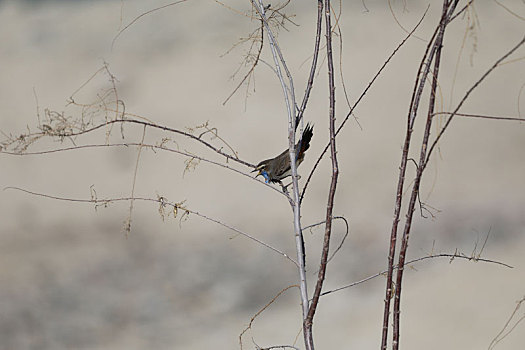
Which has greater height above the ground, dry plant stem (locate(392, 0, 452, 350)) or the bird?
the bird

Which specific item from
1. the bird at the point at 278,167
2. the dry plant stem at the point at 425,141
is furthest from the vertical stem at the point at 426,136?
the bird at the point at 278,167

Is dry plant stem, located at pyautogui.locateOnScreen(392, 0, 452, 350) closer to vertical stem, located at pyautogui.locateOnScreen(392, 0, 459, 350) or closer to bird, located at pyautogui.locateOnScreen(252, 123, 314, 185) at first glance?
vertical stem, located at pyautogui.locateOnScreen(392, 0, 459, 350)

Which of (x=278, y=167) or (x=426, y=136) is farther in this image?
(x=278, y=167)

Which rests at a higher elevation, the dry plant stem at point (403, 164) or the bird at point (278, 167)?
the bird at point (278, 167)

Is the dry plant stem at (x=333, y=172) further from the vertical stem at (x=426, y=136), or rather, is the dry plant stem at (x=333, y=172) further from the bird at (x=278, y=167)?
the bird at (x=278, y=167)

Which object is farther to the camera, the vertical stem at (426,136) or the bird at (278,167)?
the bird at (278,167)

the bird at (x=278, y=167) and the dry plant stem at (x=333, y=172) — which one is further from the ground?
the bird at (x=278, y=167)

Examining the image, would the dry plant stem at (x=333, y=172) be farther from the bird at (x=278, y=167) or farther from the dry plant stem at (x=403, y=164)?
the bird at (x=278, y=167)

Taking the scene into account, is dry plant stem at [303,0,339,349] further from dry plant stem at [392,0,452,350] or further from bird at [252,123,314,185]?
bird at [252,123,314,185]

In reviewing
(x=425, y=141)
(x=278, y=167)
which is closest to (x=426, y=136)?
(x=425, y=141)

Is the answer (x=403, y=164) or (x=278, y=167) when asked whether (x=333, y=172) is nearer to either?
(x=403, y=164)

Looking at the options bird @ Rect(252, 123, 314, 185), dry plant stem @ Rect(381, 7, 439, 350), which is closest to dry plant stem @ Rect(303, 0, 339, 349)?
dry plant stem @ Rect(381, 7, 439, 350)

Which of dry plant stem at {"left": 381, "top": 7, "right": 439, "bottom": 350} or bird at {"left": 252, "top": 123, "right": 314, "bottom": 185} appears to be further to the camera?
bird at {"left": 252, "top": 123, "right": 314, "bottom": 185}

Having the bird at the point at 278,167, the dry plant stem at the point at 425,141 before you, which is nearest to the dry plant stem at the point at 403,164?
the dry plant stem at the point at 425,141
